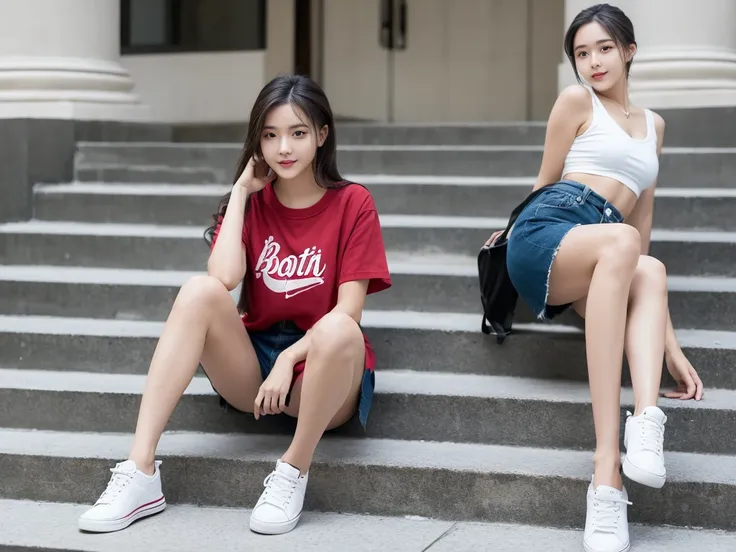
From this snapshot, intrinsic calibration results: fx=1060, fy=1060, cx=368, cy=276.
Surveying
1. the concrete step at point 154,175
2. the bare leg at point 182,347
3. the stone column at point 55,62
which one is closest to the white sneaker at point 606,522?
the bare leg at point 182,347

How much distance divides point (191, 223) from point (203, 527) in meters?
2.11

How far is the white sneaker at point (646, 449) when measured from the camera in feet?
9.17

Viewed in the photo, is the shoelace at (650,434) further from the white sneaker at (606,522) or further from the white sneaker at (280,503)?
the white sneaker at (280,503)

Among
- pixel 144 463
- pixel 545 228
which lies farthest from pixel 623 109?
pixel 144 463

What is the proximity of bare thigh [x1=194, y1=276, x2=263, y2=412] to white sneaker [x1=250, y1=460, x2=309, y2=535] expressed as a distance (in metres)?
0.30

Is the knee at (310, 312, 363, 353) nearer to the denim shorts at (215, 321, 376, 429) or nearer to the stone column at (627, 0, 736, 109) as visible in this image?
the denim shorts at (215, 321, 376, 429)

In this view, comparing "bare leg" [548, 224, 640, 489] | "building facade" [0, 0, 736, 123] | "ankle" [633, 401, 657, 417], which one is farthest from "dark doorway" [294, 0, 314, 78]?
"ankle" [633, 401, 657, 417]

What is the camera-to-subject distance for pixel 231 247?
128 inches

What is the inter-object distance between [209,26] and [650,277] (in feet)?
16.9

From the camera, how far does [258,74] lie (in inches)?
297

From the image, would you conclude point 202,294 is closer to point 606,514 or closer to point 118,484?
point 118,484

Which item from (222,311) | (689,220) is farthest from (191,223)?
(689,220)

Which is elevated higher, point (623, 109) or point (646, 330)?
point (623, 109)

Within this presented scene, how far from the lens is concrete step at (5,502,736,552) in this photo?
2932mm
